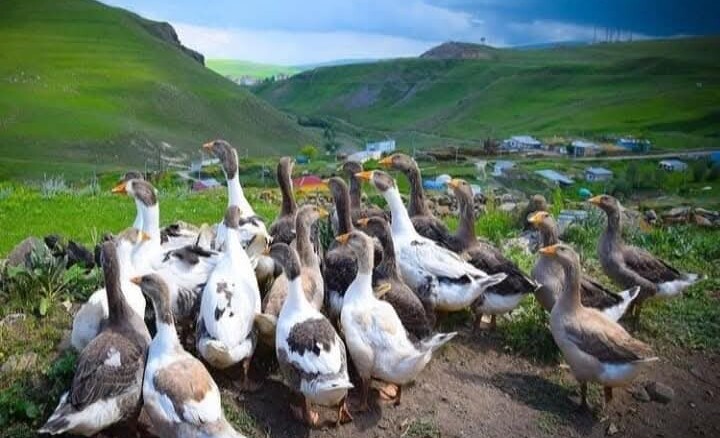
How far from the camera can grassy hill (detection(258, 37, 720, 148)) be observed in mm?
104438

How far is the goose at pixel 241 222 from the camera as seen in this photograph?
33.9ft

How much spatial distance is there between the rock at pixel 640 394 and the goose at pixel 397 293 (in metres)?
2.75

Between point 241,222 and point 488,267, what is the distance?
390cm

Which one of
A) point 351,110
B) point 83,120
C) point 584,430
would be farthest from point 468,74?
point 584,430

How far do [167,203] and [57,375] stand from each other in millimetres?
13467

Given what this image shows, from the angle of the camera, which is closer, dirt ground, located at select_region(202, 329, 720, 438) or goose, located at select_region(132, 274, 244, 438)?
goose, located at select_region(132, 274, 244, 438)

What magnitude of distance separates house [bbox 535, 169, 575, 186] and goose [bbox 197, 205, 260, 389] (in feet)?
157

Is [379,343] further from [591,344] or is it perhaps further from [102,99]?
[102,99]

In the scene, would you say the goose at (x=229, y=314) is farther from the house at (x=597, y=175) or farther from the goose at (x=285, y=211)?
the house at (x=597, y=175)

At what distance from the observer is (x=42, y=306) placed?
933 cm

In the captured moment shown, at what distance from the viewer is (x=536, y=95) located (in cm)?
14250

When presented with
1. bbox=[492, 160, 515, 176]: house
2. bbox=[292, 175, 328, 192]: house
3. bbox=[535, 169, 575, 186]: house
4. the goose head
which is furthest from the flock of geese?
bbox=[492, 160, 515, 176]: house

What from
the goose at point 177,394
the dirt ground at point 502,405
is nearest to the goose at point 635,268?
the dirt ground at point 502,405

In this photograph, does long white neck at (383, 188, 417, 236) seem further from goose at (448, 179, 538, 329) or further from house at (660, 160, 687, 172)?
house at (660, 160, 687, 172)
